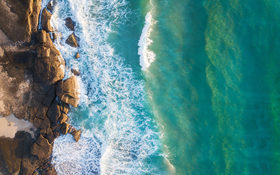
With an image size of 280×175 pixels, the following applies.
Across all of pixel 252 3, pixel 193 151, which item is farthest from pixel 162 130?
pixel 252 3

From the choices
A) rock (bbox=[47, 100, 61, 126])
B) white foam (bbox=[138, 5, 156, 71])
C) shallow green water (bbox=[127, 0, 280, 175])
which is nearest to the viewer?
shallow green water (bbox=[127, 0, 280, 175])

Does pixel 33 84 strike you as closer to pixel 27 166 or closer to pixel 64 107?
pixel 64 107

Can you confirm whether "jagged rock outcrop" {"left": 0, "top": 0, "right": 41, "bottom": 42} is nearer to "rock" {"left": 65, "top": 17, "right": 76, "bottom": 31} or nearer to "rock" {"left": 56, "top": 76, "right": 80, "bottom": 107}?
"rock" {"left": 65, "top": 17, "right": 76, "bottom": 31}

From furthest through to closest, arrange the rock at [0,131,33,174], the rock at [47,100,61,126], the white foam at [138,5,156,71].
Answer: the rock at [0,131,33,174] → the rock at [47,100,61,126] → the white foam at [138,5,156,71]

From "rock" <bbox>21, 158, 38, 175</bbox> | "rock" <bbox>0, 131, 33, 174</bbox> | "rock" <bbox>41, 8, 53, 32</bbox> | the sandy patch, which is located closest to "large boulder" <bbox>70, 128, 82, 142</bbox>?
the sandy patch

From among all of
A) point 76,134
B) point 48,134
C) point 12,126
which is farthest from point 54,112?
point 12,126

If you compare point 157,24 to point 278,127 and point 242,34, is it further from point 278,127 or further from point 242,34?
point 278,127

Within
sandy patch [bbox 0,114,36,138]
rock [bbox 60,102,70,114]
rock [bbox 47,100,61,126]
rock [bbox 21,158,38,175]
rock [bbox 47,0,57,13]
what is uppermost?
rock [bbox 47,0,57,13]
